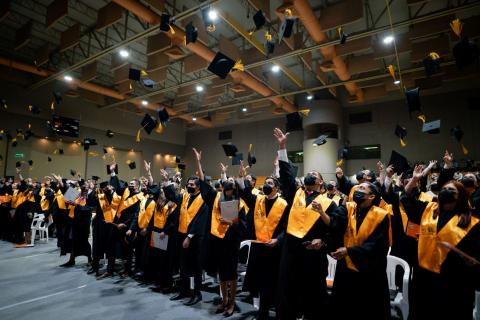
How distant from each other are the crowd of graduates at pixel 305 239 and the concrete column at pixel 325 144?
7066 mm

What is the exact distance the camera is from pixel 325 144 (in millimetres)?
11969

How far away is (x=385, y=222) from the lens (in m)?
2.41

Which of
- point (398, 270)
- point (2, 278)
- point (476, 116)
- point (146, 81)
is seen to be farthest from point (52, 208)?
point (476, 116)

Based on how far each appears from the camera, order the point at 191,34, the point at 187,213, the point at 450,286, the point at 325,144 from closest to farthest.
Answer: the point at 450,286 → the point at 187,213 → the point at 191,34 → the point at 325,144

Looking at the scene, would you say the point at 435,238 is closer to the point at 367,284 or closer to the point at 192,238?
the point at 367,284

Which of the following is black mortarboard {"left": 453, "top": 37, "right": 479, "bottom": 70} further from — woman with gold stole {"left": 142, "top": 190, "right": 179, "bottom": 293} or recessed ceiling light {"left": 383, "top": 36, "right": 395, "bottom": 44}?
woman with gold stole {"left": 142, "top": 190, "right": 179, "bottom": 293}

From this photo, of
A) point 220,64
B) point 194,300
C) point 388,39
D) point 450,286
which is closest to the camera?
point 450,286

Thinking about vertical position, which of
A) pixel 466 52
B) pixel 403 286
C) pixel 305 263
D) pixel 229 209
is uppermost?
pixel 466 52

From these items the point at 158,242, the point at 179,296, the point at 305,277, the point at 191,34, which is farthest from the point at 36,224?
the point at 305,277

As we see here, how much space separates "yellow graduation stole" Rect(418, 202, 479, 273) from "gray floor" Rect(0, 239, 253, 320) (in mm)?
2075

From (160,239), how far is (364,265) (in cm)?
294

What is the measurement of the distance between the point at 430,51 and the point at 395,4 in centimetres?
149


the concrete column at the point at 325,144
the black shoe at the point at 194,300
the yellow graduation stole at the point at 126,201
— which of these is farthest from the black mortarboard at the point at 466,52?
the concrete column at the point at 325,144

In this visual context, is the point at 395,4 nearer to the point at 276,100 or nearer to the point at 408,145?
the point at 276,100
